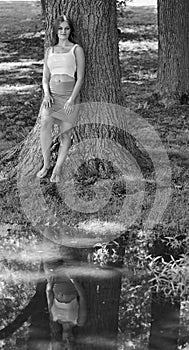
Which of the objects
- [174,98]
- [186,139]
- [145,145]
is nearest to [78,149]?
[145,145]

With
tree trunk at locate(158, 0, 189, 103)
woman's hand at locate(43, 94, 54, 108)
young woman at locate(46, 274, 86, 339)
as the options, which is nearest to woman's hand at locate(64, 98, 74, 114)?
woman's hand at locate(43, 94, 54, 108)

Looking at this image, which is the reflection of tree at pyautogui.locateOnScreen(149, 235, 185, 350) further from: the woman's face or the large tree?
the woman's face

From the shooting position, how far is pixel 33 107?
11.5m

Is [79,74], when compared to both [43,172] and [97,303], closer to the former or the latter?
[43,172]

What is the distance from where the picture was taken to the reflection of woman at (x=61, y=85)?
22.9ft

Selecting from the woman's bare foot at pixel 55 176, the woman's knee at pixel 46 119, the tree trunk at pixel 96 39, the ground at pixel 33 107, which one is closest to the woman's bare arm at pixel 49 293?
the ground at pixel 33 107

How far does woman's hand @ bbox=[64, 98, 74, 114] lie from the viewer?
23.0ft

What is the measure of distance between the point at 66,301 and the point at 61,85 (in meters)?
2.56

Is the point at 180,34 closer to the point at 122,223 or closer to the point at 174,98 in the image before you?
the point at 174,98

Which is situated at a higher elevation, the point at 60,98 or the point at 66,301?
the point at 60,98

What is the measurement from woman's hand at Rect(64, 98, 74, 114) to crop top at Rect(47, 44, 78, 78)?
27 centimetres

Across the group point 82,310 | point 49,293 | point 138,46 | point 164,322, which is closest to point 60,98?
point 49,293

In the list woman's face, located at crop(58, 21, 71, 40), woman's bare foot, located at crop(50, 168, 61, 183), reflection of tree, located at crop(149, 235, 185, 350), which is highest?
woman's face, located at crop(58, 21, 71, 40)

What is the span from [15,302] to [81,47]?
2.92 meters
